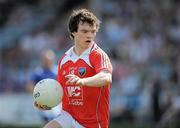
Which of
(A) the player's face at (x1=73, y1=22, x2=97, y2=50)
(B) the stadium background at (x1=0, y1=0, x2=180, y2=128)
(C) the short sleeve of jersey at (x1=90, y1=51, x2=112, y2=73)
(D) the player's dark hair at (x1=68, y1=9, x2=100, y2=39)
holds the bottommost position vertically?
(B) the stadium background at (x1=0, y1=0, x2=180, y2=128)

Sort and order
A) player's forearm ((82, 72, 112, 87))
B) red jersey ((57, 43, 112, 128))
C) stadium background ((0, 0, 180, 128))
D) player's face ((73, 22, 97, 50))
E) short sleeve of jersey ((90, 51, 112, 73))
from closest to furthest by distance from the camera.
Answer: player's forearm ((82, 72, 112, 87)), short sleeve of jersey ((90, 51, 112, 73)), player's face ((73, 22, 97, 50)), red jersey ((57, 43, 112, 128)), stadium background ((0, 0, 180, 128))

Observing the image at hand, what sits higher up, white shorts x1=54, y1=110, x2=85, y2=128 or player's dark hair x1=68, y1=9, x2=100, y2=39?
player's dark hair x1=68, y1=9, x2=100, y2=39

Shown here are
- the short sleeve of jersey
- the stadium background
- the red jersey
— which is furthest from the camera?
the stadium background

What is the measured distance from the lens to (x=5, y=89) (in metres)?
19.4

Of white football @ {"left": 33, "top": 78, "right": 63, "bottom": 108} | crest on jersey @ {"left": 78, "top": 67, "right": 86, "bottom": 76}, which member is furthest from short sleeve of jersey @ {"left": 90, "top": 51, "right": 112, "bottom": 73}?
white football @ {"left": 33, "top": 78, "right": 63, "bottom": 108}

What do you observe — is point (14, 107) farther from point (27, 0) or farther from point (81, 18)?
point (81, 18)

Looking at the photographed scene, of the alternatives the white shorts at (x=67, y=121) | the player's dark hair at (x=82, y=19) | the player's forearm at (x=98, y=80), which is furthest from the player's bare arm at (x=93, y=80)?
the white shorts at (x=67, y=121)

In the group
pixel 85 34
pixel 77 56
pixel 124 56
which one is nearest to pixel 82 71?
pixel 77 56

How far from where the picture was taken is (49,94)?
8422mm

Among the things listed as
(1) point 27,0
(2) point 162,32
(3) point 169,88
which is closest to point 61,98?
(3) point 169,88

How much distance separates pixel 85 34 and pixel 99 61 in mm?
374

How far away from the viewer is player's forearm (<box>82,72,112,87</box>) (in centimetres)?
780

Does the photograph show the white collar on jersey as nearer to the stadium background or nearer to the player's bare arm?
the player's bare arm

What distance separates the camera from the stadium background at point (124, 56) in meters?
17.5
